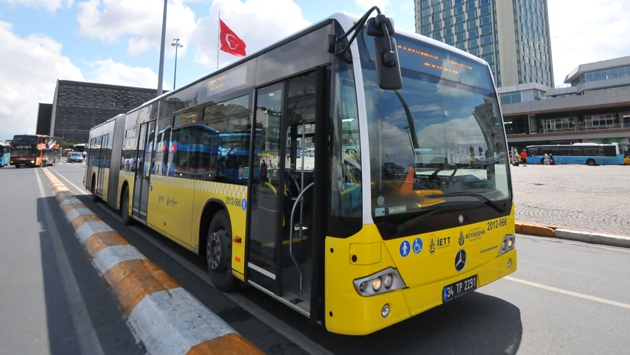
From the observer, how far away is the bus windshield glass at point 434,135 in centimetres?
281

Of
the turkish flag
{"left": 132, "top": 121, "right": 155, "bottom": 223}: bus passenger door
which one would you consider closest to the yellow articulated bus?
{"left": 132, "top": 121, "right": 155, "bottom": 223}: bus passenger door

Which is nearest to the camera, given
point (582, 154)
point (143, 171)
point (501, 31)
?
point (143, 171)

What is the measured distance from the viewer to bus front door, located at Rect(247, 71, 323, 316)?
338cm

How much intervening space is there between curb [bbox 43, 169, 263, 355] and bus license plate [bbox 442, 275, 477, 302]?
1.70 metres

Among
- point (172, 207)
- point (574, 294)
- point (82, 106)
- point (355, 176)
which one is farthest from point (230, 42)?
point (82, 106)

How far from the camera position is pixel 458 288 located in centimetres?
309

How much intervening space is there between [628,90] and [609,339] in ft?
216

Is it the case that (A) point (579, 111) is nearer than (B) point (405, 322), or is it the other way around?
(B) point (405, 322)

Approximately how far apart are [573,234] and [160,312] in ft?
26.0

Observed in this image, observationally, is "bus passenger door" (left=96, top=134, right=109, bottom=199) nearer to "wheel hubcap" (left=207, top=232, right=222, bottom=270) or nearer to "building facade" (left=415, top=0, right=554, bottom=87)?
"wheel hubcap" (left=207, top=232, right=222, bottom=270)

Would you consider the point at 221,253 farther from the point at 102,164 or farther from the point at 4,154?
the point at 4,154

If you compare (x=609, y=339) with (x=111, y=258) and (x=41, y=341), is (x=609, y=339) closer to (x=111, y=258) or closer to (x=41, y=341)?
(x=41, y=341)

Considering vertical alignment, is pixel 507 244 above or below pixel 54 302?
above

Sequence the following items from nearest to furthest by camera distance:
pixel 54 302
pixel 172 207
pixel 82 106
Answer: pixel 54 302, pixel 172 207, pixel 82 106
